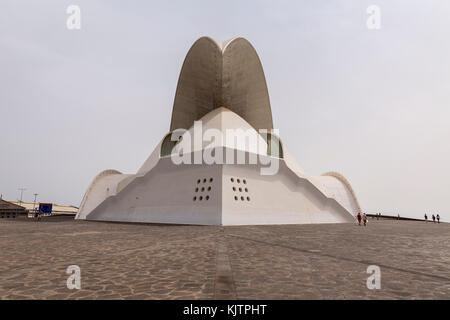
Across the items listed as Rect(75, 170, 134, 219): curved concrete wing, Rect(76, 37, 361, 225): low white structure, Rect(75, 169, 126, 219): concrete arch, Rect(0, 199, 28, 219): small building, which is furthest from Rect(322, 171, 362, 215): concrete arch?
Rect(0, 199, 28, 219): small building

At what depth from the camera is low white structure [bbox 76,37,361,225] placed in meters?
19.2

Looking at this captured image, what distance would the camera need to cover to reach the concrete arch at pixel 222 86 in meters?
30.8

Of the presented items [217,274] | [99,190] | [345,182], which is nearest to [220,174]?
[217,274]

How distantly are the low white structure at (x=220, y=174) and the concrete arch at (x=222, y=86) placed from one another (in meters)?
0.12

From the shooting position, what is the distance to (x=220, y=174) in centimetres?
1891

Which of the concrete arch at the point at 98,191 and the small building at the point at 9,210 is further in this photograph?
the small building at the point at 9,210

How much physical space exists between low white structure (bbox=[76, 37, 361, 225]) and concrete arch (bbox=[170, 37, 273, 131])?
4.7 inches

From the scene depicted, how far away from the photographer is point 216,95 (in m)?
32.1

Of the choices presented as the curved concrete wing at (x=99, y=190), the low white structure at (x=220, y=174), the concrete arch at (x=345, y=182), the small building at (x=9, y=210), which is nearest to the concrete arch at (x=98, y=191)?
the curved concrete wing at (x=99, y=190)

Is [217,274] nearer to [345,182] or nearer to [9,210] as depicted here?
[345,182]

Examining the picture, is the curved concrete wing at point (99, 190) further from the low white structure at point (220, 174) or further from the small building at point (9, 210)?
the small building at point (9, 210)

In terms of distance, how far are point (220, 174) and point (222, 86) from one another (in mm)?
16554

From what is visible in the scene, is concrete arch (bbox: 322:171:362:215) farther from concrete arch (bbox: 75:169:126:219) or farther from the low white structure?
concrete arch (bbox: 75:169:126:219)

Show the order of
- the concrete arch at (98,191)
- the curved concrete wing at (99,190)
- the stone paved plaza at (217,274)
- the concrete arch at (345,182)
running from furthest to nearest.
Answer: the concrete arch at (345,182), the concrete arch at (98,191), the curved concrete wing at (99,190), the stone paved plaza at (217,274)
